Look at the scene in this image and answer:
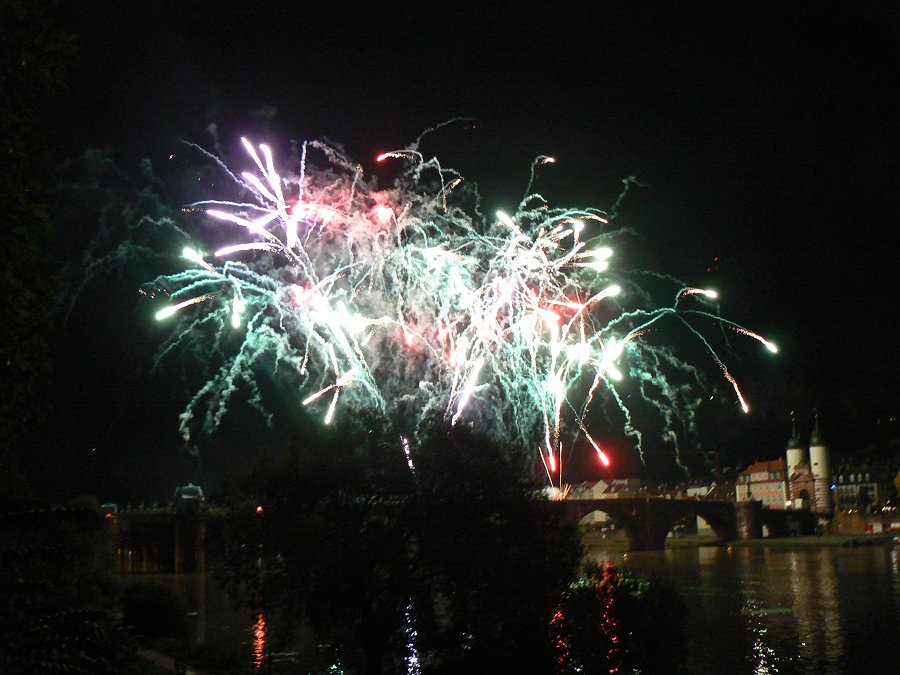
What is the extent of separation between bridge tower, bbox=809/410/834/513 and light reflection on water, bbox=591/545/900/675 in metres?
39.8

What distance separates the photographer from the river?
76.9ft

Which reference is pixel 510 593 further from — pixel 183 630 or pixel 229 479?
pixel 183 630

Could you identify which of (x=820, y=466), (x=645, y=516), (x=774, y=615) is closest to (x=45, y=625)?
(x=774, y=615)

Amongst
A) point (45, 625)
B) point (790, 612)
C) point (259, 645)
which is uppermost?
point (45, 625)

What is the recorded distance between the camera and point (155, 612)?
1059 inches

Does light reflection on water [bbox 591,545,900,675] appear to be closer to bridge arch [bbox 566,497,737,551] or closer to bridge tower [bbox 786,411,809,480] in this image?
bridge arch [bbox 566,497,737,551]

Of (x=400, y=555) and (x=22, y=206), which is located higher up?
(x=22, y=206)

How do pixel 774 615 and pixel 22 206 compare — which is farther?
pixel 774 615

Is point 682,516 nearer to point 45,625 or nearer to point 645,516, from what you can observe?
point 645,516

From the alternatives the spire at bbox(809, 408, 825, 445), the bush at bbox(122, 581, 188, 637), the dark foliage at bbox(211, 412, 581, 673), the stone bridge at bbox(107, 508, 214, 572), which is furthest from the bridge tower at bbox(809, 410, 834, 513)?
the dark foliage at bbox(211, 412, 581, 673)

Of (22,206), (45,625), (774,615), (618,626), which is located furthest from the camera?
(774,615)

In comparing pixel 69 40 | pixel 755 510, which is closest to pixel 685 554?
pixel 755 510

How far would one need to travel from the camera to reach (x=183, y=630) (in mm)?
26828

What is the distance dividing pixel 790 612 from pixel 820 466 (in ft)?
238
